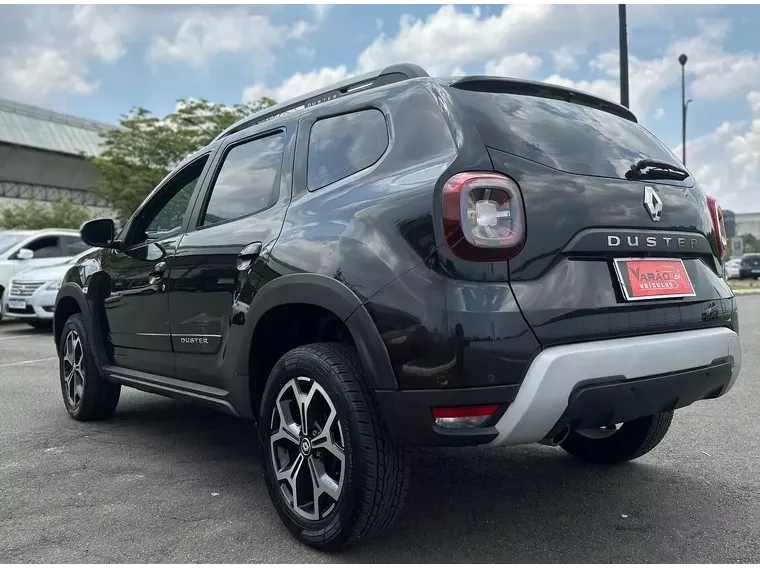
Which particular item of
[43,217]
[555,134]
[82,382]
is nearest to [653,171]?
[555,134]

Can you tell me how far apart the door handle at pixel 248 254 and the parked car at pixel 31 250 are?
10.7 meters

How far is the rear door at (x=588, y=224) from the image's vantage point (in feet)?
7.93

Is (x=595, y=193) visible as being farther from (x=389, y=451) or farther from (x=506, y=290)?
(x=389, y=451)

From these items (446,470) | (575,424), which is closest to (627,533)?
(575,424)

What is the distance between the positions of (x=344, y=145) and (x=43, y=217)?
3693cm

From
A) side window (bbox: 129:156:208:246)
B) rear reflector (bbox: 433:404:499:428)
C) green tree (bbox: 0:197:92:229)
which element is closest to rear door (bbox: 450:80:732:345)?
rear reflector (bbox: 433:404:499:428)

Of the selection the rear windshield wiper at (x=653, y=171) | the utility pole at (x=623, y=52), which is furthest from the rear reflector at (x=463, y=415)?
the utility pole at (x=623, y=52)

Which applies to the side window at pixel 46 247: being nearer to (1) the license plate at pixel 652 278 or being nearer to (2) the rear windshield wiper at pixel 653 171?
(2) the rear windshield wiper at pixel 653 171

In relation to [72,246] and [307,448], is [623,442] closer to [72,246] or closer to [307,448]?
[307,448]

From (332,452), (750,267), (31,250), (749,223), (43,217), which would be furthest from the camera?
(749,223)

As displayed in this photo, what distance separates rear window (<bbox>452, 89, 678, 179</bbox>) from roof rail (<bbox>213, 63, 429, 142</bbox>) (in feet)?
1.29

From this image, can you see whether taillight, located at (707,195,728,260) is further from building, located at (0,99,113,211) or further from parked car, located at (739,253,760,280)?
building, located at (0,99,113,211)

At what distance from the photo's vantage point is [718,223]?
322 cm

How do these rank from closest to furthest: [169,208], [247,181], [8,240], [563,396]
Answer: [563,396] < [247,181] < [169,208] < [8,240]
